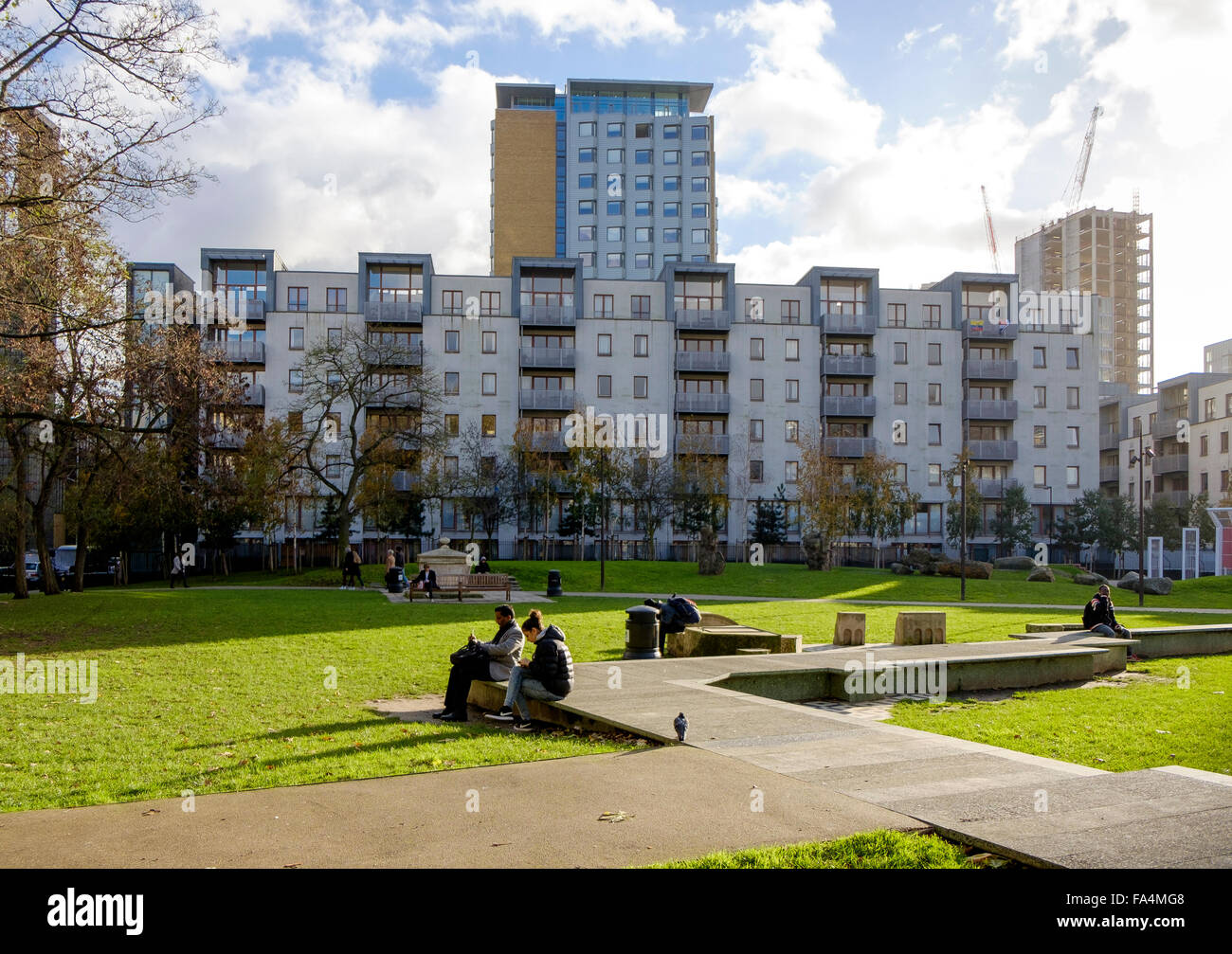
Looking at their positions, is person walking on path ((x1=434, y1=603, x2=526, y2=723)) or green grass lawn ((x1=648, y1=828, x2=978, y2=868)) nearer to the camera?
green grass lawn ((x1=648, y1=828, x2=978, y2=868))

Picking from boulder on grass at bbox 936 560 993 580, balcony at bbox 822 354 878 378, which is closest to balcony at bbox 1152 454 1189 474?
balcony at bbox 822 354 878 378

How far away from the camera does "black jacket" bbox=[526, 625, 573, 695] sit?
11031 mm

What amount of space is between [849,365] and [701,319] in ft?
36.2

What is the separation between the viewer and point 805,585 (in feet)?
133

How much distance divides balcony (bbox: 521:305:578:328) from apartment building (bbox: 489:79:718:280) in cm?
2662

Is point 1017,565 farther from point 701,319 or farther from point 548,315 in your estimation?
point 548,315

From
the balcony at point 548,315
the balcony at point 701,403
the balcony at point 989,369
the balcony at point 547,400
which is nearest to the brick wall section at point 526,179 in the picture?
the balcony at point 548,315

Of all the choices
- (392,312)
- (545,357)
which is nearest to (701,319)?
(545,357)

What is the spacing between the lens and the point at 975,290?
71625 millimetres

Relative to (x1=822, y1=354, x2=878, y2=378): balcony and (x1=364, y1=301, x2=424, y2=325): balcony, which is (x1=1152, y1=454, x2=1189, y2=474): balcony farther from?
(x1=364, y1=301, x2=424, y2=325): balcony

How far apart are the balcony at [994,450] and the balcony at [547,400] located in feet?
96.1

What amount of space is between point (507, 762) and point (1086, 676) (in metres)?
12.0

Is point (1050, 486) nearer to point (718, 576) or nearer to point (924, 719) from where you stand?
point (718, 576)

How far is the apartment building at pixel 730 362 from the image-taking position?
64.8 meters
